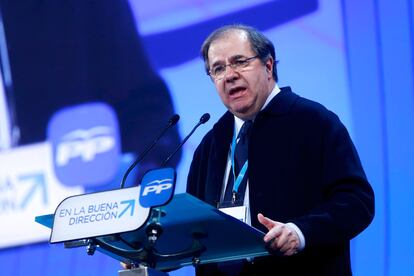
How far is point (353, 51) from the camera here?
10.0 ft

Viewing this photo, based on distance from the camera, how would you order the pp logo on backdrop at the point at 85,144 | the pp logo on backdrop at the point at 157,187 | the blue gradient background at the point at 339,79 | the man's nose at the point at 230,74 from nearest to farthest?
the pp logo on backdrop at the point at 157,187
the man's nose at the point at 230,74
the blue gradient background at the point at 339,79
the pp logo on backdrop at the point at 85,144

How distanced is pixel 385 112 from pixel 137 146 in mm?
1097

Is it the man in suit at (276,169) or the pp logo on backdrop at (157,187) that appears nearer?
the pp logo on backdrop at (157,187)

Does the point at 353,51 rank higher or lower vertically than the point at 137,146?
higher

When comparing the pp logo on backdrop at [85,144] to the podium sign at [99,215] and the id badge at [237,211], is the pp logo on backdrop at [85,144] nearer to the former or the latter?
the id badge at [237,211]

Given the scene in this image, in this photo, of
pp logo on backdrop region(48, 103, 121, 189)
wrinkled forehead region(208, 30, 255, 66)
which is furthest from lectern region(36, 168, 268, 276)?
pp logo on backdrop region(48, 103, 121, 189)

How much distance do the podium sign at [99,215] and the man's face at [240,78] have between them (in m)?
0.66

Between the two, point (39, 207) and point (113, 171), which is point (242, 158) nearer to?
point (113, 171)

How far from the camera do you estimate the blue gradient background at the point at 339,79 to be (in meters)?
2.90

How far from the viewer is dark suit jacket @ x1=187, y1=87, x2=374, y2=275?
2.04 m

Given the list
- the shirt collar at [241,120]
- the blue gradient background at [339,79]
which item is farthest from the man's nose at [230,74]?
the blue gradient background at [339,79]

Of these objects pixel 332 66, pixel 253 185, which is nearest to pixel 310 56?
pixel 332 66

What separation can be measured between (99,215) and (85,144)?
6.02 ft

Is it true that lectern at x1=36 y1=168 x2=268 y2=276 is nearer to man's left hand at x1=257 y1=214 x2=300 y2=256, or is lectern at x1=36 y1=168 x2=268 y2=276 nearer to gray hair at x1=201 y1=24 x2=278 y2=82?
man's left hand at x1=257 y1=214 x2=300 y2=256
